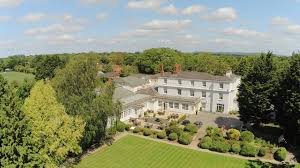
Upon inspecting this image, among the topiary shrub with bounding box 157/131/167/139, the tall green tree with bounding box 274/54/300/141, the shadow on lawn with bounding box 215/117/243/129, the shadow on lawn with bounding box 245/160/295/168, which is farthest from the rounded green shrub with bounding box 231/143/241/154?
the shadow on lawn with bounding box 215/117/243/129

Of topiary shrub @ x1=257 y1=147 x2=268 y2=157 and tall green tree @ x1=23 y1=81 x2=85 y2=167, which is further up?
tall green tree @ x1=23 y1=81 x2=85 y2=167

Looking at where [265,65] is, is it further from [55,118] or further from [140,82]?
[140,82]

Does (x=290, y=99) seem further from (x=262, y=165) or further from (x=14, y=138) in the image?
(x=14, y=138)

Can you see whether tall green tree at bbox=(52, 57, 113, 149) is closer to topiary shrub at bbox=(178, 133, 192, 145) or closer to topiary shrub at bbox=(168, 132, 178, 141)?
topiary shrub at bbox=(168, 132, 178, 141)

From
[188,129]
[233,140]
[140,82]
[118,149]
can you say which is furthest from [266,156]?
[140,82]

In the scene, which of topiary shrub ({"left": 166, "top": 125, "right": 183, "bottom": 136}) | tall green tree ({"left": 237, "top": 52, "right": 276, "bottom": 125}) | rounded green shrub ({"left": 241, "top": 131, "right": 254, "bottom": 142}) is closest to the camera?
rounded green shrub ({"left": 241, "top": 131, "right": 254, "bottom": 142})

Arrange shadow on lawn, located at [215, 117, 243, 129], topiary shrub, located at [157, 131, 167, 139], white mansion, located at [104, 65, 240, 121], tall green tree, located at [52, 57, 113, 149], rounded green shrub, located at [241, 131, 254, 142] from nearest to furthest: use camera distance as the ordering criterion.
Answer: tall green tree, located at [52, 57, 113, 149], rounded green shrub, located at [241, 131, 254, 142], topiary shrub, located at [157, 131, 167, 139], shadow on lawn, located at [215, 117, 243, 129], white mansion, located at [104, 65, 240, 121]
